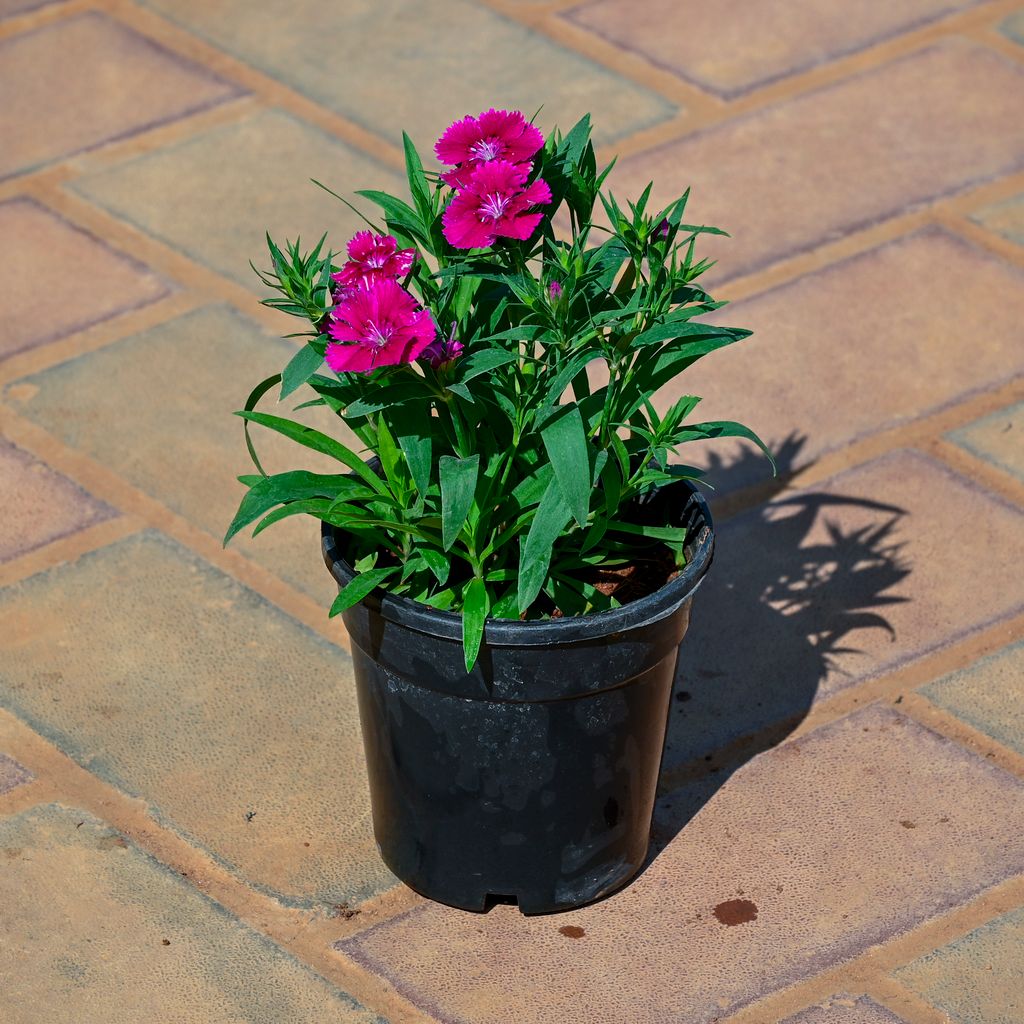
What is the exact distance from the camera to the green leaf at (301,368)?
2355 mm

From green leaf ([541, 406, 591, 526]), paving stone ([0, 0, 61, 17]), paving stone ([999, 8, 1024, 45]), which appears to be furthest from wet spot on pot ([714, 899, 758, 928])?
paving stone ([0, 0, 61, 17])

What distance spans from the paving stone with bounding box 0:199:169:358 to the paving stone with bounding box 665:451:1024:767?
145 cm

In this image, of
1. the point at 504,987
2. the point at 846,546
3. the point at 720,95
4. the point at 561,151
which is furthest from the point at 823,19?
the point at 504,987

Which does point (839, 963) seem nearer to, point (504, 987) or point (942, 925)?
point (942, 925)

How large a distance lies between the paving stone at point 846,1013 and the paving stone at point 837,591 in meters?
0.53

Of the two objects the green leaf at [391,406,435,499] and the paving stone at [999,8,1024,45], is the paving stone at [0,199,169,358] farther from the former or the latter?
the paving stone at [999,8,1024,45]

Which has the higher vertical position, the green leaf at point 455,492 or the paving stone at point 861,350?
the green leaf at point 455,492

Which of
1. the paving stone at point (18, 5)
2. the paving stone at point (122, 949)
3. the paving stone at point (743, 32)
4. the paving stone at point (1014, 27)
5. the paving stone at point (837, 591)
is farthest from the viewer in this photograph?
the paving stone at point (18, 5)

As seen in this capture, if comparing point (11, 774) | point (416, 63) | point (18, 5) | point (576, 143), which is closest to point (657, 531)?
point (576, 143)

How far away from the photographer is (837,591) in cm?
338

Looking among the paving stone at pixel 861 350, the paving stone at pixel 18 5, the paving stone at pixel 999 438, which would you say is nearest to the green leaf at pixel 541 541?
the paving stone at pixel 861 350

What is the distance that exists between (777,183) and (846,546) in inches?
49.1

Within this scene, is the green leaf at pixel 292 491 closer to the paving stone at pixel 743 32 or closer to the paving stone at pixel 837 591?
the paving stone at pixel 837 591

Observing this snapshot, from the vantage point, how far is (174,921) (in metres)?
2.76
